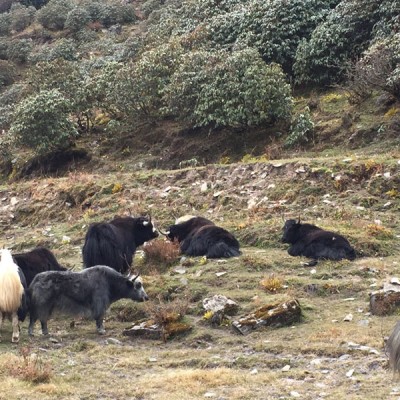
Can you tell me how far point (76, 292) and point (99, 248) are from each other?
2455 millimetres

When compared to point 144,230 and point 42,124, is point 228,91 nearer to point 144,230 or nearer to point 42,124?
point 42,124

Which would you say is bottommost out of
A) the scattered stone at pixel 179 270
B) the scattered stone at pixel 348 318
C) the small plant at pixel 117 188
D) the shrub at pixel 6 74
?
the scattered stone at pixel 348 318

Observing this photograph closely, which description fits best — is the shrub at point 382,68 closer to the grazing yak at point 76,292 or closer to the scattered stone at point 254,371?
the grazing yak at point 76,292

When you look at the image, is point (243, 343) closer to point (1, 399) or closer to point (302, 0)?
point (1, 399)

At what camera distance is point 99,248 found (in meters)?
13.6

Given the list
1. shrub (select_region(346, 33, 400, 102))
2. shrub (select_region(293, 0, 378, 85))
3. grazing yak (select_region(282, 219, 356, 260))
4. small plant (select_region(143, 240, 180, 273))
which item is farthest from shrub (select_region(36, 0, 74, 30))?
grazing yak (select_region(282, 219, 356, 260))

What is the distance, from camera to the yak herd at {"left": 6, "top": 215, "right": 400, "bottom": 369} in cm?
1095

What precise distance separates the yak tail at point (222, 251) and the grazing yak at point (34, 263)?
3.16 metres

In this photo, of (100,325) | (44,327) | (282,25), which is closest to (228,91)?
(282,25)

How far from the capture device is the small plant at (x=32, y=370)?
8375 mm

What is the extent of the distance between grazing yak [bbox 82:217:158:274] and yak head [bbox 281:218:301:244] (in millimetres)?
3137

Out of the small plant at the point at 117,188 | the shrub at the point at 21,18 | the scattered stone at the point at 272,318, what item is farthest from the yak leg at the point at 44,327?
the shrub at the point at 21,18

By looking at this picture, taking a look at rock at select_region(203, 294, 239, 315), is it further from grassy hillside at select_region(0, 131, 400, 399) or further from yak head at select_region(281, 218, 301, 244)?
yak head at select_region(281, 218, 301, 244)

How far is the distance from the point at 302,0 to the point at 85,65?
16880 millimetres
